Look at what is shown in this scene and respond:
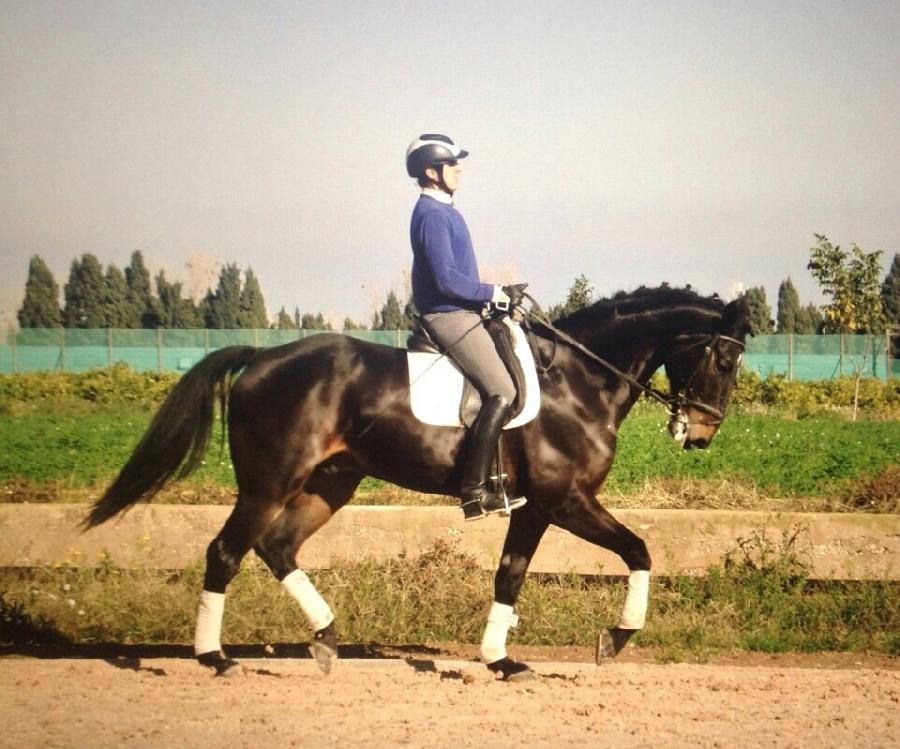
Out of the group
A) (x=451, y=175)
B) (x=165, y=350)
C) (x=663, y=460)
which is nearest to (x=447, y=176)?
(x=451, y=175)

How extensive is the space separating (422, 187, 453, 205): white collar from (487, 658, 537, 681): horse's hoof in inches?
114

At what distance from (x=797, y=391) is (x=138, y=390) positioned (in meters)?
17.5

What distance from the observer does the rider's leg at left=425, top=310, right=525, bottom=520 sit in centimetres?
628

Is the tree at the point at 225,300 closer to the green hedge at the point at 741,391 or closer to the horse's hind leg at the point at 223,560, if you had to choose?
the green hedge at the point at 741,391

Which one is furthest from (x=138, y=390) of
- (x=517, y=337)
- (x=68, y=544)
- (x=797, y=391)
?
(x=517, y=337)

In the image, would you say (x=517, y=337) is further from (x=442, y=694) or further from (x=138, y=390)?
(x=138, y=390)

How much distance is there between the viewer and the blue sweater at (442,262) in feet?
21.2

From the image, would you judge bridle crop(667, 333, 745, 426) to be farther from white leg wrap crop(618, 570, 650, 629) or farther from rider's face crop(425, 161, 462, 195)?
rider's face crop(425, 161, 462, 195)

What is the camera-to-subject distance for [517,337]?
669 centimetres

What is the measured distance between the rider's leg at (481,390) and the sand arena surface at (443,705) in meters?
1.09

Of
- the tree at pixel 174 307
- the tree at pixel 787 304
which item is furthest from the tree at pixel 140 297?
the tree at pixel 787 304

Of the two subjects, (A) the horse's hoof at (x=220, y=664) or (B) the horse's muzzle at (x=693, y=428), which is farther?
(B) the horse's muzzle at (x=693, y=428)

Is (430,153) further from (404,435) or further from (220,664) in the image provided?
(220,664)

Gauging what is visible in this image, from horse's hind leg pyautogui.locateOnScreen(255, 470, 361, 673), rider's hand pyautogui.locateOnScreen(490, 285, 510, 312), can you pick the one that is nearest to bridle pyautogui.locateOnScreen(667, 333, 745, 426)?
rider's hand pyautogui.locateOnScreen(490, 285, 510, 312)
